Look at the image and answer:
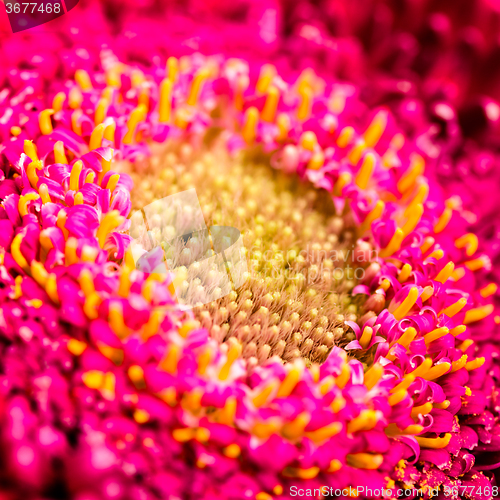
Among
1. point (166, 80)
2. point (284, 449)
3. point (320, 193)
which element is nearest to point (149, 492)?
point (284, 449)

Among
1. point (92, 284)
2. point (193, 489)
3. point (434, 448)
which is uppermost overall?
point (92, 284)

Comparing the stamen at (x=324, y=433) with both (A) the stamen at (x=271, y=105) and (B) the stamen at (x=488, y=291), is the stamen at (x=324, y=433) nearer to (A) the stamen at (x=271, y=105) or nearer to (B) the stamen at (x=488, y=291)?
(B) the stamen at (x=488, y=291)

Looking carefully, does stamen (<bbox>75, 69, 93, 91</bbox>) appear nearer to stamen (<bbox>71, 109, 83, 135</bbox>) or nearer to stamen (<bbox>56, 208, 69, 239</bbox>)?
stamen (<bbox>71, 109, 83, 135</bbox>)

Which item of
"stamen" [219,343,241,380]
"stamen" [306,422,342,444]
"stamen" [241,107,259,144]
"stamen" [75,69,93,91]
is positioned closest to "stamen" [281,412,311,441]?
"stamen" [306,422,342,444]

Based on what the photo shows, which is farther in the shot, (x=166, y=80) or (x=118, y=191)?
(x=166, y=80)

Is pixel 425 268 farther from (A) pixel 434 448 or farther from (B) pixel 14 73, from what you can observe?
(B) pixel 14 73

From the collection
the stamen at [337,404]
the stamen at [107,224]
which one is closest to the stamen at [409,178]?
the stamen at [337,404]

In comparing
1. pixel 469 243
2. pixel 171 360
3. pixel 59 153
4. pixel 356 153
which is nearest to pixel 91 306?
pixel 171 360
